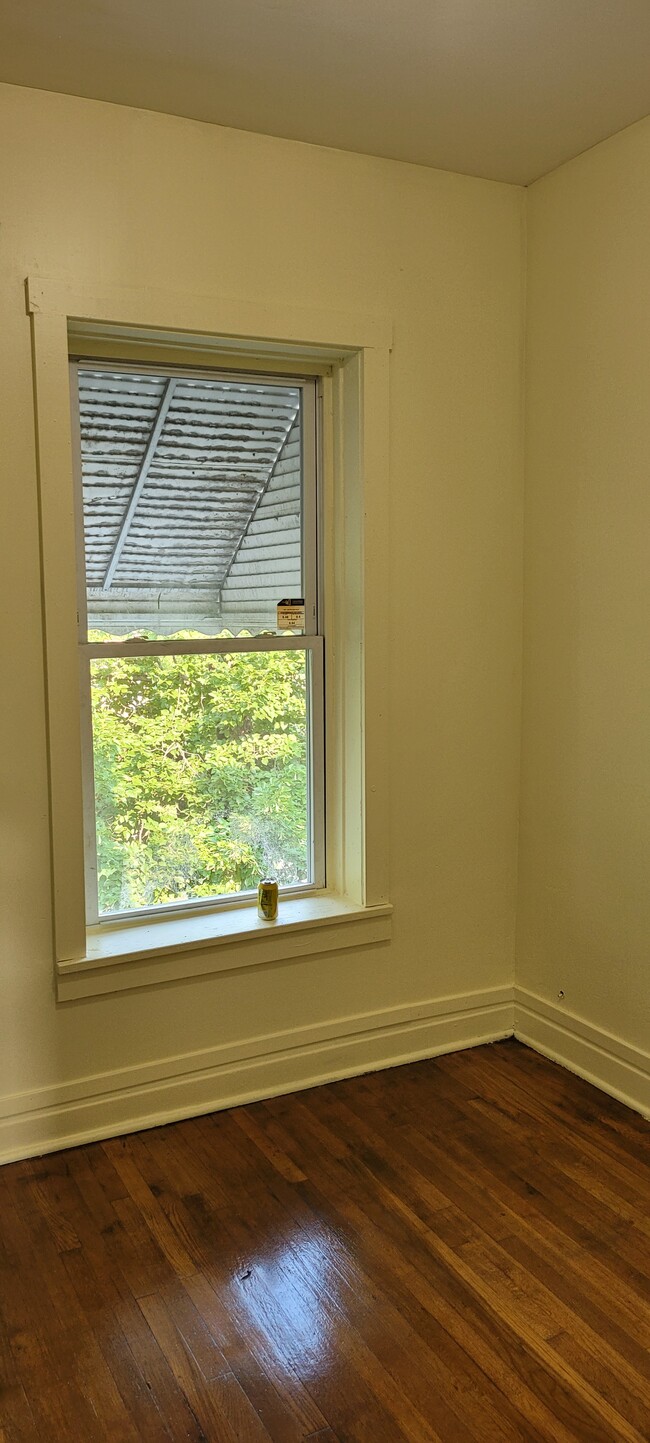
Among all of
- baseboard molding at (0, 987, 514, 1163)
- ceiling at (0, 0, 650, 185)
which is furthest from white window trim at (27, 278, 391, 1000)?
ceiling at (0, 0, 650, 185)

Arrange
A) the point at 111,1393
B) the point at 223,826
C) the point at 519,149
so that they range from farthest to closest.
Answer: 1. the point at 223,826
2. the point at 519,149
3. the point at 111,1393

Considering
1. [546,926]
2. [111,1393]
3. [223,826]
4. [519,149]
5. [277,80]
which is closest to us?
[111,1393]

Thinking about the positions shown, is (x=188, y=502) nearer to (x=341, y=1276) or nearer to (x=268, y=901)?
(x=268, y=901)

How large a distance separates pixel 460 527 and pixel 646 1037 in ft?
5.29

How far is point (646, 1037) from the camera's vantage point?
2.99 metres

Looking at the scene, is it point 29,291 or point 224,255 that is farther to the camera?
point 224,255

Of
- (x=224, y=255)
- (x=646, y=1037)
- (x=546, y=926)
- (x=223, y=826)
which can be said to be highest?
(x=224, y=255)

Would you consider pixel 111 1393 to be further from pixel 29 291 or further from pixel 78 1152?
pixel 29 291

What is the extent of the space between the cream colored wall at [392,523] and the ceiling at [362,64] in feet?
0.44

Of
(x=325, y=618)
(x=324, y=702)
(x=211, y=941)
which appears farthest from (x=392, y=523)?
(x=211, y=941)

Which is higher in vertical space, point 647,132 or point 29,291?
point 647,132

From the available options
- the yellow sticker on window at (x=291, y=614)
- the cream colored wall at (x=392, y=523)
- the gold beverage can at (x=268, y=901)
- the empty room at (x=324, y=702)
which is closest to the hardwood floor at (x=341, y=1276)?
the empty room at (x=324, y=702)

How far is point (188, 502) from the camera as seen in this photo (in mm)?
3051

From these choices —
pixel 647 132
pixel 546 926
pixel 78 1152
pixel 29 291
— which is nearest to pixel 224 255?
pixel 29 291
